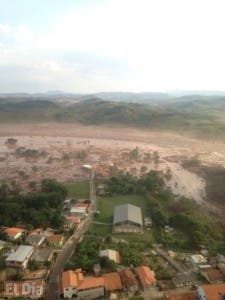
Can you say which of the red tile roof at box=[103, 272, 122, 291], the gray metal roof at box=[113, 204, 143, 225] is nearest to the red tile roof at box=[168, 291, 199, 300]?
the red tile roof at box=[103, 272, 122, 291]

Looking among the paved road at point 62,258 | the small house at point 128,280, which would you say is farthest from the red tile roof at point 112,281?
the paved road at point 62,258

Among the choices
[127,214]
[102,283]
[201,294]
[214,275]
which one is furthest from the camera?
[127,214]

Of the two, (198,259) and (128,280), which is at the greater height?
(128,280)

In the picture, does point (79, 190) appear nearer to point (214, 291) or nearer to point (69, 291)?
point (69, 291)

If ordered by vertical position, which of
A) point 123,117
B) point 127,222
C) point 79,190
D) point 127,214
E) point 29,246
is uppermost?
point 123,117

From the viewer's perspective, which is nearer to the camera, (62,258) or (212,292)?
(212,292)

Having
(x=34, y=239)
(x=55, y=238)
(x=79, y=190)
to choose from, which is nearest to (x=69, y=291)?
(x=55, y=238)

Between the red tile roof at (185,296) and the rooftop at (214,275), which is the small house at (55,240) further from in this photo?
the rooftop at (214,275)

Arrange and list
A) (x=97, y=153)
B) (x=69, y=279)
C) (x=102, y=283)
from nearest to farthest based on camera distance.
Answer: (x=102, y=283) < (x=69, y=279) < (x=97, y=153)
